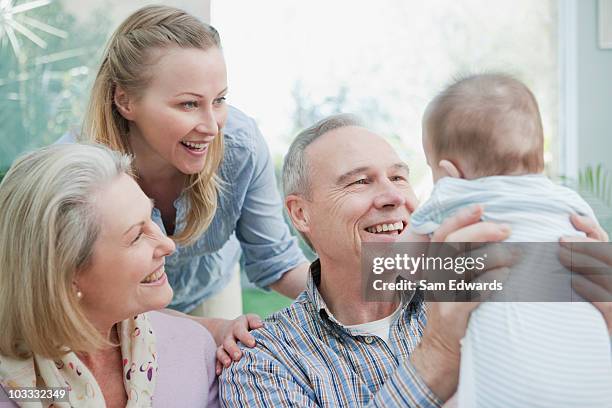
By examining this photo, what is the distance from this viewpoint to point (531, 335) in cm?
78

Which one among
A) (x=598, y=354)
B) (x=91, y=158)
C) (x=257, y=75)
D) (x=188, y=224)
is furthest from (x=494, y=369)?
(x=257, y=75)

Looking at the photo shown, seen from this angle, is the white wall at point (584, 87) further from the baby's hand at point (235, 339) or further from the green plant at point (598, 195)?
the baby's hand at point (235, 339)

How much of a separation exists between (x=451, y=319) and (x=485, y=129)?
222 millimetres

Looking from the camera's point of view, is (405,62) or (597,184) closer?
(597,184)

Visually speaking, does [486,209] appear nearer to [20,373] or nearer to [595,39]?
[20,373]

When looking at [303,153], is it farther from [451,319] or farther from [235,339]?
[451,319]

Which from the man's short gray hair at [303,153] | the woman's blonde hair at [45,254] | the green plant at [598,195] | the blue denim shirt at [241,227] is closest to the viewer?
the woman's blonde hair at [45,254]

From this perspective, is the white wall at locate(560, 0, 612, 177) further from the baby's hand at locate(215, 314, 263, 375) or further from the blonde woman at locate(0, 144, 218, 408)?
the blonde woman at locate(0, 144, 218, 408)

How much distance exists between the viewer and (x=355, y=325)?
1209 millimetres

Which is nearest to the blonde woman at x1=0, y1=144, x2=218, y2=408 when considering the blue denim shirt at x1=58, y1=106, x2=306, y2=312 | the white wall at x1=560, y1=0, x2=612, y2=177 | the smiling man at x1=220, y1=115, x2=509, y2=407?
the smiling man at x1=220, y1=115, x2=509, y2=407

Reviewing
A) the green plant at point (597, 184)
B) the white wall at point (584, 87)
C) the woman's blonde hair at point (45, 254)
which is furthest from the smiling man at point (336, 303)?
the white wall at point (584, 87)

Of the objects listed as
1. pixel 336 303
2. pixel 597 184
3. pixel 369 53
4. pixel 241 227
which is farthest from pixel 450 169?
pixel 369 53

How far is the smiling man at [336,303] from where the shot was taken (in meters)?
1.11

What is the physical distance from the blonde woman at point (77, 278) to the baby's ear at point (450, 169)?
1.35 feet
